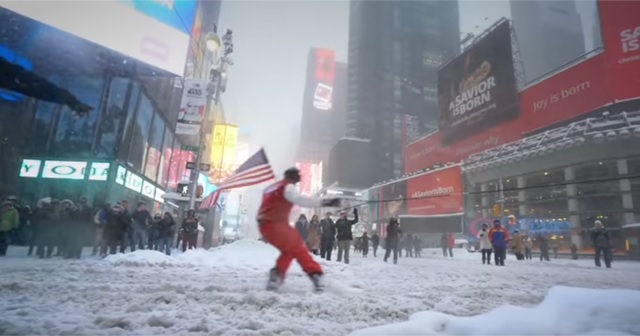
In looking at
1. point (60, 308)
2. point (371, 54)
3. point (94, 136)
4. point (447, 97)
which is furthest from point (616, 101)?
point (371, 54)

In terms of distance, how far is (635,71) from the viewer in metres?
21.9

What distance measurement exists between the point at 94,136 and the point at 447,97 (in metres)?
38.2

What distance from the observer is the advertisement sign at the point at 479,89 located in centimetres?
3281

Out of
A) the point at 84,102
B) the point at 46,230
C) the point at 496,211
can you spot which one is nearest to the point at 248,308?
the point at 46,230

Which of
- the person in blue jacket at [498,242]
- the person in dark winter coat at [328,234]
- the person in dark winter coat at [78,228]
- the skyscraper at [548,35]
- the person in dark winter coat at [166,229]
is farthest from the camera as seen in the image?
the skyscraper at [548,35]

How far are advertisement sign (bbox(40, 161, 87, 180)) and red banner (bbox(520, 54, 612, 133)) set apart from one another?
1411 inches

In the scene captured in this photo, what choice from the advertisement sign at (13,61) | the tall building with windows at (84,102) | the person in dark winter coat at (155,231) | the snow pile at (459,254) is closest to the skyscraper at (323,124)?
the snow pile at (459,254)

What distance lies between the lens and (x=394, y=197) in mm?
52531

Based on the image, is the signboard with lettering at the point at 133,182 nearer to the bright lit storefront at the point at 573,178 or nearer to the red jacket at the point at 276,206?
the red jacket at the point at 276,206

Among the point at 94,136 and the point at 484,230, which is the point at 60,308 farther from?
the point at 94,136

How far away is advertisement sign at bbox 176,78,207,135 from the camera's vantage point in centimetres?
1442

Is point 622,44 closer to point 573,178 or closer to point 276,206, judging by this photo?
point 573,178

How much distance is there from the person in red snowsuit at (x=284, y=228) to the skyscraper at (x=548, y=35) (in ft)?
526

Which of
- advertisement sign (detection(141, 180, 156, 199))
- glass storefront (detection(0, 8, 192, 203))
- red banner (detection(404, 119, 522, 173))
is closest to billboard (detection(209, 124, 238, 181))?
advertisement sign (detection(141, 180, 156, 199))
